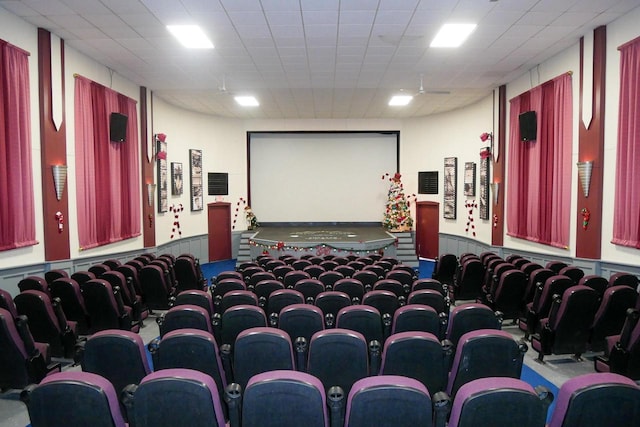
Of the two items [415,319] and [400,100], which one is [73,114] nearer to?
[415,319]

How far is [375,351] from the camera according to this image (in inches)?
126

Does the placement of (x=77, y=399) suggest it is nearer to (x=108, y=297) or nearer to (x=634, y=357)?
(x=108, y=297)

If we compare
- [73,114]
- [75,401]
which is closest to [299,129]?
[73,114]

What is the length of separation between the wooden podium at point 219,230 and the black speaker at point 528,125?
9.86 m

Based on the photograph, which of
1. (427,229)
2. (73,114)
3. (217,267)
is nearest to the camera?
(73,114)

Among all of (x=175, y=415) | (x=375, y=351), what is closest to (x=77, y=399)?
(x=175, y=415)

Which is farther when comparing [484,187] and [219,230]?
[219,230]

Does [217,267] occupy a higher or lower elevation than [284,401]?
lower

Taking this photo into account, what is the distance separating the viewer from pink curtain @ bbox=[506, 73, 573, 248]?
27.3ft

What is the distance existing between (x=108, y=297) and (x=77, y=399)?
3.56 m

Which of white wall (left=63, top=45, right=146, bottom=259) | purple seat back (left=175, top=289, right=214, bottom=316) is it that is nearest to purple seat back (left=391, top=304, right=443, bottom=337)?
purple seat back (left=175, top=289, right=214, bottom=316)

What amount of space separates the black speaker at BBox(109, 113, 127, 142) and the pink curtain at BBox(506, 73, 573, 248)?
9210 mm

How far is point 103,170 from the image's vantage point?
910cm

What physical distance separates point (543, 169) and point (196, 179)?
10219 millimetres
